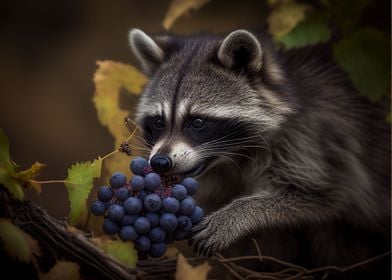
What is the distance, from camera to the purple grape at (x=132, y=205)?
73.0 inches

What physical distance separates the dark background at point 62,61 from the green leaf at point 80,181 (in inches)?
26.7

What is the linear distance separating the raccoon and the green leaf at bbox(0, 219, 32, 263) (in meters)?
0.54

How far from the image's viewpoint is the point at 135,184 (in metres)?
1.87

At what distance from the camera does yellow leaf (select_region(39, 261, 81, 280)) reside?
1782 millimetres

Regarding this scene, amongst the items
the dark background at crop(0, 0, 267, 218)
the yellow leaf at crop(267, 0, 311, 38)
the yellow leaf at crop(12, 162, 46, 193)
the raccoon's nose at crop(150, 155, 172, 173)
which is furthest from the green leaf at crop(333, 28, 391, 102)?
the yellow leaf at crop(12, 162, 46, 193)

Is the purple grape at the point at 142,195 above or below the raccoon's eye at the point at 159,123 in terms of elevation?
below

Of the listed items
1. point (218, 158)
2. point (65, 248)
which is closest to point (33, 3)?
point (218, 158)

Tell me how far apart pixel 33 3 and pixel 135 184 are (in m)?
1.10

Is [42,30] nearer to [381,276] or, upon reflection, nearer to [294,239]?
[294,239]

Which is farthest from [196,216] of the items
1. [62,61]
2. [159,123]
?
[62,61]

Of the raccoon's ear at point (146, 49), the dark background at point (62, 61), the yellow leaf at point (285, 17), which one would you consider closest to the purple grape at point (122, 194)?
the dark background at point (62, 61)

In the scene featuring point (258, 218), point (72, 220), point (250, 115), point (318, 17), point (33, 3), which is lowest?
point (258, 218)

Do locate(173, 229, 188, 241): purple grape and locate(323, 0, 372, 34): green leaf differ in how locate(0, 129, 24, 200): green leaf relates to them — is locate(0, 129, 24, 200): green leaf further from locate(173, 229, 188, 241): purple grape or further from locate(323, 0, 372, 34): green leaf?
locate(323, 0, 372, 34): green leaf

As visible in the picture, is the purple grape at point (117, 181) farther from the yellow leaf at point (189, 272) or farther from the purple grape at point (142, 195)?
the yellow leaf at point (189, 272)
